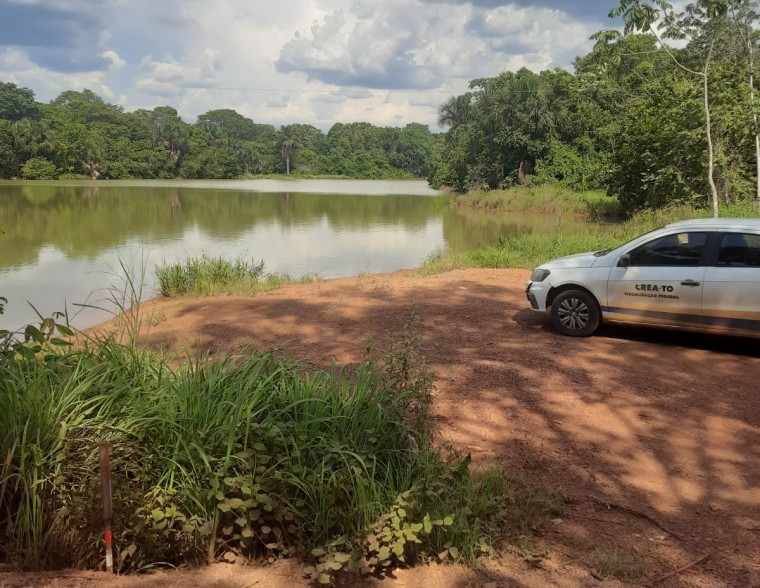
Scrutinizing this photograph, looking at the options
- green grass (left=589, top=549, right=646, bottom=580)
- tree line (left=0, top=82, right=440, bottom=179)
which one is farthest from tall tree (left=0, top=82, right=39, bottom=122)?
green grass (left=589, top=549, right=646, bottom=580)

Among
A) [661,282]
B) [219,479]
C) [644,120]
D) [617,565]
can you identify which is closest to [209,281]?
[661,282]

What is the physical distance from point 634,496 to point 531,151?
51.3 metres

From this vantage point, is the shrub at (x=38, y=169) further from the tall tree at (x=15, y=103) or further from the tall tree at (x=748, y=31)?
the tall tree at (x=748, y=31)

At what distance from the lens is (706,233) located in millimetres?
7848

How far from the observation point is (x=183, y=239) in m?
26.9

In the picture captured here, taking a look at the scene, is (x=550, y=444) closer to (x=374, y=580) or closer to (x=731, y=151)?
(x=374, y=580)

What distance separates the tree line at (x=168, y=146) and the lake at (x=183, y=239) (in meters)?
49.8

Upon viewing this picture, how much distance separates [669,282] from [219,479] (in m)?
6.34

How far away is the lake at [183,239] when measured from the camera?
16812mm

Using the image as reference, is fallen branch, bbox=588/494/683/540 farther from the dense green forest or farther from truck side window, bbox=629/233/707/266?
the dense green forest

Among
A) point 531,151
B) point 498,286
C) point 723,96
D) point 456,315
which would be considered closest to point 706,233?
point 456,315

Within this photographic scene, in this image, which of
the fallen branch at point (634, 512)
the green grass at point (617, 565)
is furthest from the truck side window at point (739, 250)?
the green grass at point (617, 565)

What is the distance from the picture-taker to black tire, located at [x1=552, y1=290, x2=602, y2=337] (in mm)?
8664

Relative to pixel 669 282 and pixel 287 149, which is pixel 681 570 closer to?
pixel 669 282
